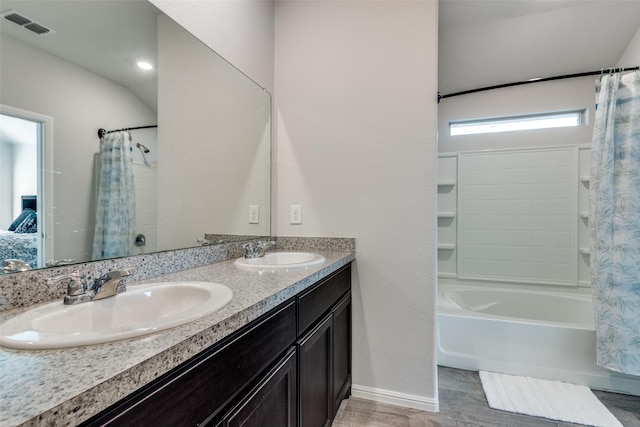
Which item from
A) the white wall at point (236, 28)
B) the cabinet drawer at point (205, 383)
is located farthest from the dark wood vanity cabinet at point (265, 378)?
the white wall at point (236, 28)

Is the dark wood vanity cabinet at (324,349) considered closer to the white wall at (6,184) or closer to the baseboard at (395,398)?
the baseboard at (395,398)

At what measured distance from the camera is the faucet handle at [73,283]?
0.76m

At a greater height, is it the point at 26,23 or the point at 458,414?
the point at 26,23

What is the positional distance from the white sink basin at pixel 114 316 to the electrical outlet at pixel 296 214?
992 millimetres

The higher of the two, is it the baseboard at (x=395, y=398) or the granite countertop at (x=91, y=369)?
the granite countertop at (x=91, y=369)

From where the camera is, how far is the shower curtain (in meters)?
1.74

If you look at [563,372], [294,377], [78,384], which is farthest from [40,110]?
[563,372]

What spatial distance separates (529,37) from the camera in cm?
241

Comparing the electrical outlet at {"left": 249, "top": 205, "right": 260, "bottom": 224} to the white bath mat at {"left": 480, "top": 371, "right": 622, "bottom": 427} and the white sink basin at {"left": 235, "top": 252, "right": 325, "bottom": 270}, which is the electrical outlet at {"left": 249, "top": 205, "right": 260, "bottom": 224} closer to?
the white sink basin at {"left": 235, "top": 252, "right": 325, "bottom": 270}

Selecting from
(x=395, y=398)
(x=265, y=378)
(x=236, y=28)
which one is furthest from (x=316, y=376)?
(x=236, y=28)

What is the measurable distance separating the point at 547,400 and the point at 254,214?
6.91 feet

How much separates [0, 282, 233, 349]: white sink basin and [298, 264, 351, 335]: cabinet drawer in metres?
0.35

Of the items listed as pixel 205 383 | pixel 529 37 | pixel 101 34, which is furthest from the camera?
pixel 529 37

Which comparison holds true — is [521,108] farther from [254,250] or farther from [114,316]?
[114,316]
